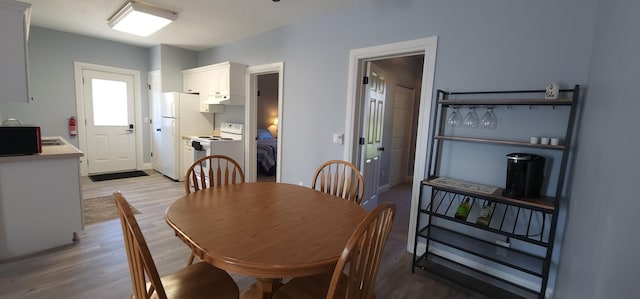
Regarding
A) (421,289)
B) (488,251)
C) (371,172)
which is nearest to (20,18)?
(371,172)

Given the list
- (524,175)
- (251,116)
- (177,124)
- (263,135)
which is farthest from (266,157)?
(524,175)

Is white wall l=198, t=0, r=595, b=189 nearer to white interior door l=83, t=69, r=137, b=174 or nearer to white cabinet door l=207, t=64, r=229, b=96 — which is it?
white cabinet door l=207, t=64, r=229, b=96

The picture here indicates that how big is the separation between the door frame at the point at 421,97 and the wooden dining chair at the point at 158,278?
1.83 meters

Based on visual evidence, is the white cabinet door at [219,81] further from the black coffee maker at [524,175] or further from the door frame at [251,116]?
the black coffee maker at [524,175]

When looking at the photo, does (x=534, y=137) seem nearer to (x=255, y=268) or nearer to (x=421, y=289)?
(x=421, y=289)

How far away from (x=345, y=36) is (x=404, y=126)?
2.48m

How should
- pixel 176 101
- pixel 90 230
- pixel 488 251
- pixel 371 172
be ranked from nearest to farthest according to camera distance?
pixel 488 251 → pixel 90 230 → pixel 371 172 → pixel 176 101

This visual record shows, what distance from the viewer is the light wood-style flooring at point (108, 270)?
6.42 feet

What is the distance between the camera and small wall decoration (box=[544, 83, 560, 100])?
176 cm

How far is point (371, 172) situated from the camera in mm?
3510

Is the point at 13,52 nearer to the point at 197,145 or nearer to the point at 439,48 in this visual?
the point at 197,145

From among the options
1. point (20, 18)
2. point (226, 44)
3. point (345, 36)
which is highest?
point (226, 44)

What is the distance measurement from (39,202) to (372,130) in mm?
3321

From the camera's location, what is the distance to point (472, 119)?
2.21 m
